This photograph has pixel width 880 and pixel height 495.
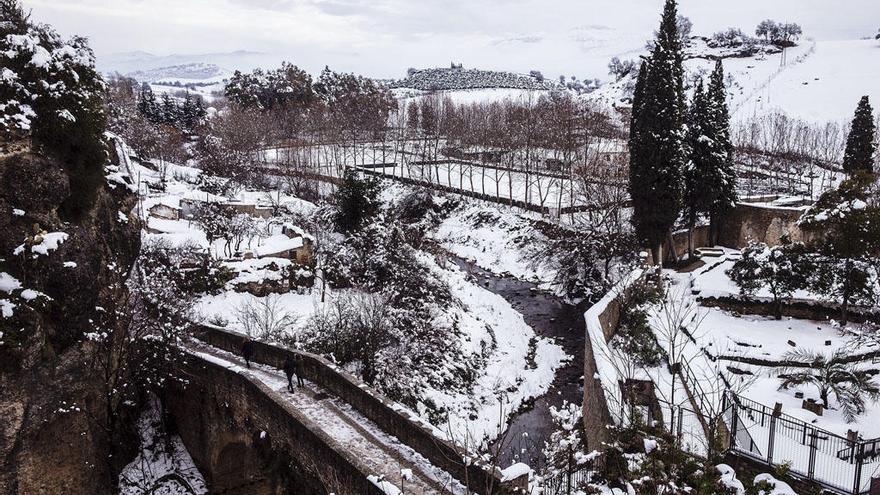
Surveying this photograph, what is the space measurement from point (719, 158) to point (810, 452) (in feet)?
72.0

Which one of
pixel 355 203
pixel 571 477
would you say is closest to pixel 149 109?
pixel 355 203

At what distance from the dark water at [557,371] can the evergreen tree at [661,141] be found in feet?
18.9

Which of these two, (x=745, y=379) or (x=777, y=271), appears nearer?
(x=745, y=379)

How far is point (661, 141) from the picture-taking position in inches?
1032

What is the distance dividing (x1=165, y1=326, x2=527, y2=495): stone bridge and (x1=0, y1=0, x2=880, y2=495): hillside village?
0.24 ft

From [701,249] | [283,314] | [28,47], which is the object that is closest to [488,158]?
[701,249]

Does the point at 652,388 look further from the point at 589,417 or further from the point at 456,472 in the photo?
the point at 456,472

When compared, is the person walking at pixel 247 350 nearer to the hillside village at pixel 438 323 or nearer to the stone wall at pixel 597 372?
the hillside village at pixel 438 323

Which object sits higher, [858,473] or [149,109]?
[149,109]

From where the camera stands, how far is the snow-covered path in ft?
37.5

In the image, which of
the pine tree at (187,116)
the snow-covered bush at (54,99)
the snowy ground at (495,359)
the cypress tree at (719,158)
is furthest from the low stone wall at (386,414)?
the pine tree at (187,116)

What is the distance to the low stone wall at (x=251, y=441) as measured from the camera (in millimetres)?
12141

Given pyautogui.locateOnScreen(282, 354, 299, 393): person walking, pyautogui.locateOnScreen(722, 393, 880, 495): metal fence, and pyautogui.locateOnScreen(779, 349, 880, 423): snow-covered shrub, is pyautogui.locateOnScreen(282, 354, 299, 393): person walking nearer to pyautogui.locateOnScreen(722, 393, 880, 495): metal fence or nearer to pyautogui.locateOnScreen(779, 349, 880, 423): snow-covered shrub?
pyautogui.locateOnScreen(722, 393, 880, 495): metal fence

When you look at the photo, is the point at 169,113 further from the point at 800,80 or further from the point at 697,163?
the point at 800,80
